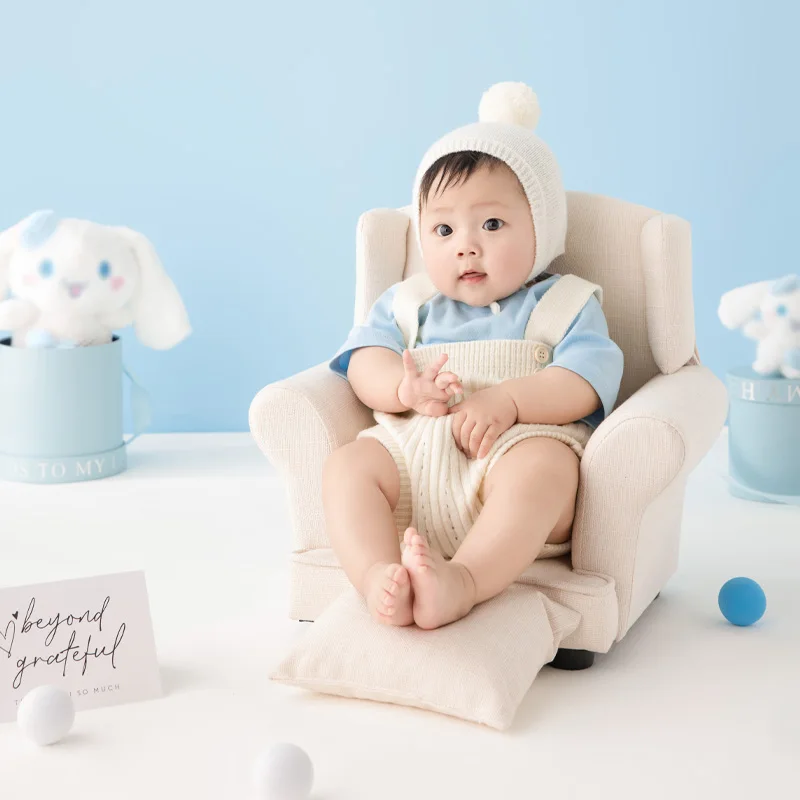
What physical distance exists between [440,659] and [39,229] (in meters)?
1.88

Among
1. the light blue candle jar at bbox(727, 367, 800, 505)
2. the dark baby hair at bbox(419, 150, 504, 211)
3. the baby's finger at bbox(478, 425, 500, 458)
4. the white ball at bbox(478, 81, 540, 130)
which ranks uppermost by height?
the white ball at bbox(478, 81, 540, 130)

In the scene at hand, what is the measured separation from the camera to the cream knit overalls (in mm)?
1938


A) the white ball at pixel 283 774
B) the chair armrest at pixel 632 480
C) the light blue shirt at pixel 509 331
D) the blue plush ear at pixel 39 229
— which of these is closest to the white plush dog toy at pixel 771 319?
the light blue shirt at pixel 509 331

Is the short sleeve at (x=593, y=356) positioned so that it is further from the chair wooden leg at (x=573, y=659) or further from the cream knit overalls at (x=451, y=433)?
the chair wooden leg at (x=573, y=659)

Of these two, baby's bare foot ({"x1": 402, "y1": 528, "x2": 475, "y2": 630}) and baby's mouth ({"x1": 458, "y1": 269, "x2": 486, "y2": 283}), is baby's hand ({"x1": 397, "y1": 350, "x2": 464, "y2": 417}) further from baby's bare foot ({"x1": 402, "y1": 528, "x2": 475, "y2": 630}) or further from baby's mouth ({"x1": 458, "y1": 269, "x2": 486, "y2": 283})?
baby's bare foot ({"x1": 402, "y1": 528, "x2": 475, "y2": 630})

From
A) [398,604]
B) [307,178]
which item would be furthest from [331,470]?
[307,178]

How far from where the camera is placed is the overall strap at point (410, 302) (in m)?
2.21

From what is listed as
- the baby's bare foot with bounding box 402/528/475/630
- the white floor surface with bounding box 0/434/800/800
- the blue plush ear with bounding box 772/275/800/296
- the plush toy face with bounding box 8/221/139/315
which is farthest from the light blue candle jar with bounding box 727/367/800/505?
the plush toy face with bounding box 8/221/139/315

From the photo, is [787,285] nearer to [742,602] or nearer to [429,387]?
[742,602]

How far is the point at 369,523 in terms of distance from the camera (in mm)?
1857

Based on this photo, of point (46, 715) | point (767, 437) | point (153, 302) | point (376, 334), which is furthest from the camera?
point (153, 302)

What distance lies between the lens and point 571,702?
69.5 inches

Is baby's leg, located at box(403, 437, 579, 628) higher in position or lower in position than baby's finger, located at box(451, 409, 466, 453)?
lower

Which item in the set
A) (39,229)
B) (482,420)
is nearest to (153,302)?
(39,229)
